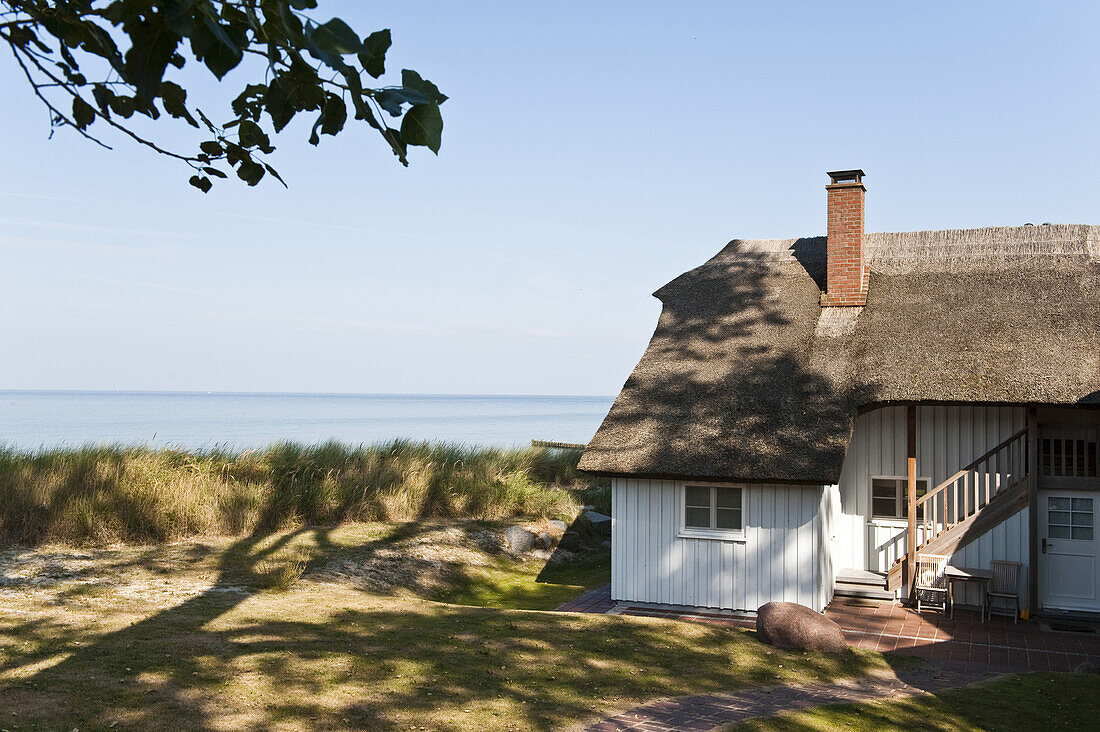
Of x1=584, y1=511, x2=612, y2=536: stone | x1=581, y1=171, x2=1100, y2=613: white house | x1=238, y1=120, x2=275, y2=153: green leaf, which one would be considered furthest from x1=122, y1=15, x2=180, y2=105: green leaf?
x1=584, y1=511, x2=612, y2=536: stone

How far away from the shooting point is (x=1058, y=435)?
539 inches

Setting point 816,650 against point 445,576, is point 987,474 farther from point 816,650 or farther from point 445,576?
point 445,576

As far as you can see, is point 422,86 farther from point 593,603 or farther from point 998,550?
point 998,550

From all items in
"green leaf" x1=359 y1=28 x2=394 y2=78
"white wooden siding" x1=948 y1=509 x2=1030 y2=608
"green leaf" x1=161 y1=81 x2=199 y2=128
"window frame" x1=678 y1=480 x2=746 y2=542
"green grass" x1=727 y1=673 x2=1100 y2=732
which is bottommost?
"green grass" x1=727 y1=673 x2=1100 y2=732

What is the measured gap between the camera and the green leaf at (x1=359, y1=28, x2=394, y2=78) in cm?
220

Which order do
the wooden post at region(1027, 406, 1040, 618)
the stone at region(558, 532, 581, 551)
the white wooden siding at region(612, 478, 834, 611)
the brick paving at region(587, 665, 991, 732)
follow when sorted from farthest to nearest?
the stone at region(558, 532, 581, 551) → the wooden post at region(1027, 406, 1040, 618) → the white wooden siding at region(612, 478, 834, 611) → the brick paving at region(587, 665, 991, 732)

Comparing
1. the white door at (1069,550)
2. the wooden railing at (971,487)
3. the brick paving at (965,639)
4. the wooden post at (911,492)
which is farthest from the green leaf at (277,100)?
the white door at (1069,550)

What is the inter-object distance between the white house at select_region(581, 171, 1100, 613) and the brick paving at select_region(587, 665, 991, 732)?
2821 mm

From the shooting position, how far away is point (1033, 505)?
513 inches

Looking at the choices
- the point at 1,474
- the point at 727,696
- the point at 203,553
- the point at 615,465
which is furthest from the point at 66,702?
the point at 1,474

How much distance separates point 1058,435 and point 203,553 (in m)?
12.8

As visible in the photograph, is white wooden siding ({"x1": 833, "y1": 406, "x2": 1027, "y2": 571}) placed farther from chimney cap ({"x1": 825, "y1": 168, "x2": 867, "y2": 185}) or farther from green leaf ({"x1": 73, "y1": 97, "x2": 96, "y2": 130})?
green leaf ({"x1": 73, "y1": 97, "x2": 96, "y2": 130})

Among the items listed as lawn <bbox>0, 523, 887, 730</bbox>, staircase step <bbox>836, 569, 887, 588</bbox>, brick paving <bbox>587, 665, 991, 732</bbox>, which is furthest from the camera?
staircase step <bbox>836, 569, 887, 588</bbox>

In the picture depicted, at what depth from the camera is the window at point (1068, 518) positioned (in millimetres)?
13141
